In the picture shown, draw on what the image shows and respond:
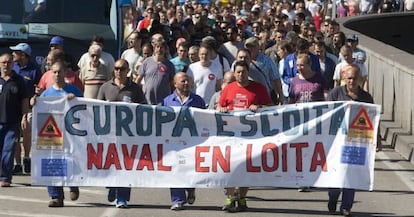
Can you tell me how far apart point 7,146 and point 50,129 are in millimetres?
2149

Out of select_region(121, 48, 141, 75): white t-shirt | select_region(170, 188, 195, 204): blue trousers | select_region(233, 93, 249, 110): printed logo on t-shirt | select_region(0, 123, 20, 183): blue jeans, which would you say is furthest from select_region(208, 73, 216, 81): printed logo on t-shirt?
select_region(170, 188, 195, 204): blue trousers

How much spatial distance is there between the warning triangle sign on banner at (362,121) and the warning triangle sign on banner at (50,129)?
3.11 metres

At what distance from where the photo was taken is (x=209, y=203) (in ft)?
52.5

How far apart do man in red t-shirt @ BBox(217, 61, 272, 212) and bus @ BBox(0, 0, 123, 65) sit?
32.1ft

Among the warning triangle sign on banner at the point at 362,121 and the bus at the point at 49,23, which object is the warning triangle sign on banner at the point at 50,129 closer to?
the warning triangle sign on banner at the point at 362,121

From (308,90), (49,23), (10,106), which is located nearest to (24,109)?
(10,106)

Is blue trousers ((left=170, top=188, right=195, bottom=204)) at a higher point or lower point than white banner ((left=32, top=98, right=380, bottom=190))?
lower

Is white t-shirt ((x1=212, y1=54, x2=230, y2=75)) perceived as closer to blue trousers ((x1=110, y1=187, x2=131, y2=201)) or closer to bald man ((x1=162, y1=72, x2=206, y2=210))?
bald man ((x1=162, y1=72, x2=206, y2=210))

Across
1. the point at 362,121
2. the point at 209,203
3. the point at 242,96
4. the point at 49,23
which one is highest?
the point at 49,23

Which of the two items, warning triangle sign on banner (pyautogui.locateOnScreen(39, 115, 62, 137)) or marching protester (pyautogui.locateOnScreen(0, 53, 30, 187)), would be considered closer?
warning triangle sign on banner (pyautogui.locateOnScreen(39, 115, 62, 137))

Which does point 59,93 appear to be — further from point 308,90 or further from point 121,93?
point 308,90

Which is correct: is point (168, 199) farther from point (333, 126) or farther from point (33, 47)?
point (33, 47)

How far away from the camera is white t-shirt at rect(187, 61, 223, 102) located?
59.9ft

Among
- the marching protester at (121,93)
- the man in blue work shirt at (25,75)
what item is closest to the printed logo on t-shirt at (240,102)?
the marching protester at (121,93)
